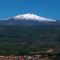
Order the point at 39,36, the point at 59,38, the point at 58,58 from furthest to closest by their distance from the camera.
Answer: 1. the point at 39,36
2. the point at 59,38
3. the point at 58,58

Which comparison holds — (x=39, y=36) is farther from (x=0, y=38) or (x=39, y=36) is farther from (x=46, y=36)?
(x=0, y=38)

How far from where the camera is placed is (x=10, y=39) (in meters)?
44.6

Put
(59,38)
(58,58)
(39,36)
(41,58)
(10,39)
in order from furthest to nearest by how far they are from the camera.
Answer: (39,36), (59,38), (10,39), (41,58), (58,58)

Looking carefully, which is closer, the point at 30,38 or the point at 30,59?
the point at 30,59

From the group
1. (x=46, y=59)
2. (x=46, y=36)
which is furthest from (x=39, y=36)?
(x=46, y=59)

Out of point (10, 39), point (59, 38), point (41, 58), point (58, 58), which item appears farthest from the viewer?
point (59, 38)

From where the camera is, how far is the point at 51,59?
19172 mm

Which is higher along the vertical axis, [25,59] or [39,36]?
[39,36]

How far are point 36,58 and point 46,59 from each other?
987 millimetres

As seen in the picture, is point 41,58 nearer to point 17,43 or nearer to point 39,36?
point 17,43

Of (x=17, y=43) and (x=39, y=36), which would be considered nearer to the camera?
(x=17, y=43)

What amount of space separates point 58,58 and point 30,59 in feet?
6.67

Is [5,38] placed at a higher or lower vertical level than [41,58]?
higher

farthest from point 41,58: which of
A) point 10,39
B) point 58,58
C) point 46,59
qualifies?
point 10,39
